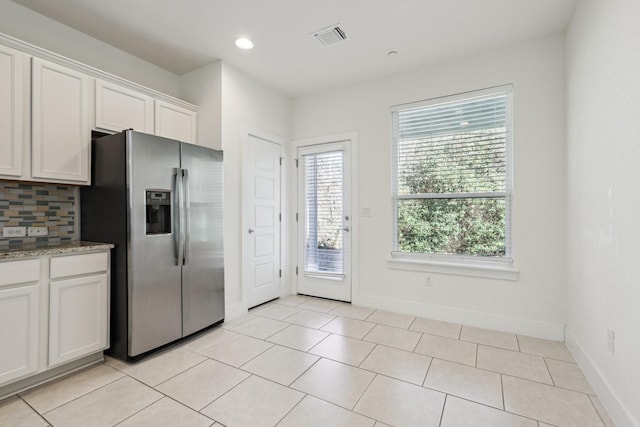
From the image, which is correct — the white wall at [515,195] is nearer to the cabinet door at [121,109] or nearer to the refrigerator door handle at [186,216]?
the refrigerator door handle at [186,216]

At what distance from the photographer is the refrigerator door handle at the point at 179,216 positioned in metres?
2.64

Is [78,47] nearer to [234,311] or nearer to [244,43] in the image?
[244,43]

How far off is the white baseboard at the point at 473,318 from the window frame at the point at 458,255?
1.33 ft

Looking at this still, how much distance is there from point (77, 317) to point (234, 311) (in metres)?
1.44

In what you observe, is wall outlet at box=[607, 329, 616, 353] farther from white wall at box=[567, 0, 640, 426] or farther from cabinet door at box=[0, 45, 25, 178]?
cabinet door at box=[0, 45, 25, 178]

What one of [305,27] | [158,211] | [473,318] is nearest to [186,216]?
[158,211]

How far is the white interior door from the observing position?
3.58 metres

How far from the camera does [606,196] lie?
6.13 feet

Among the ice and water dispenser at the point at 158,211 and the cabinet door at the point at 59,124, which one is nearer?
the cabinet door at the point at 59,124

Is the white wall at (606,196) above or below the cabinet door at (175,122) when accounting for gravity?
below

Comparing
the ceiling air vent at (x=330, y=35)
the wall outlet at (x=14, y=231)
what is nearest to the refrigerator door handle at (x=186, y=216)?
the wall outlet at (x=14, y=231)

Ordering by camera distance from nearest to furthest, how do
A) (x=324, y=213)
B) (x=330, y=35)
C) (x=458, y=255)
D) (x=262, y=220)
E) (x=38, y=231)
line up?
(x=38, y=231), (x=330, y=35), (x=458, y=255), (x=262, y=220), (x=324, y=213)

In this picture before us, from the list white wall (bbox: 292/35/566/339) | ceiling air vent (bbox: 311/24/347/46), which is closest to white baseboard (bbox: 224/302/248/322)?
white wall (bbox: 292/35/566/339)

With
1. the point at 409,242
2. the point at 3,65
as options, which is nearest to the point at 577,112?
the point at 409,242
